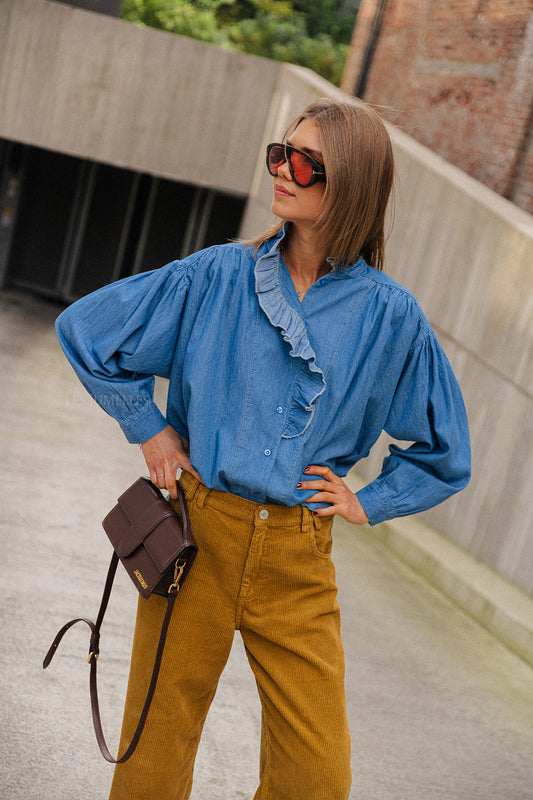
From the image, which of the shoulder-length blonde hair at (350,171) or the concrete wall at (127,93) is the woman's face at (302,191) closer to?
the shoulder-length blonde hair at (350,171)

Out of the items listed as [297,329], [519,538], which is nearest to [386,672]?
[519,538]

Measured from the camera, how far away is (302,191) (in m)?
1.98

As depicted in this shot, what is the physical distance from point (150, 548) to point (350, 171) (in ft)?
3.10

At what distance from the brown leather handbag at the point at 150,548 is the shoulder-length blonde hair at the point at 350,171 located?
69cm

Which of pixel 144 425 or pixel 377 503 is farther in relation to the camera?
pixel 377 503

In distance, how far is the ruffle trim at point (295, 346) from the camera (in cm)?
195

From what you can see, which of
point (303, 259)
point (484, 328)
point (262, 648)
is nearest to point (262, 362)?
point (303, 259)

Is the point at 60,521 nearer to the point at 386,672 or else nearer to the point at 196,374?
the point at 386,672

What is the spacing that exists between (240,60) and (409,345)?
871cm

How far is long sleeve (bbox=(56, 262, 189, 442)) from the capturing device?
6.71 ft

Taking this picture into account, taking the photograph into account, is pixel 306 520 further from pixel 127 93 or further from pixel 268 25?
pixel 268 25

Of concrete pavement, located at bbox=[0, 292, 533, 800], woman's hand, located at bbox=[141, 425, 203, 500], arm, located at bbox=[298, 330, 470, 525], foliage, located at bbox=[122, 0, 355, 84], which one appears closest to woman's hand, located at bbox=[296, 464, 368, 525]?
arm, located at bbox=[298, 330, 470, 525]

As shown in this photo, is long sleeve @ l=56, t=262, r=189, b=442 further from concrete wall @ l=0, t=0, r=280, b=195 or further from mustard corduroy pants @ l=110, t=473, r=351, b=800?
concrete wall @ l=0, t=0, r=280, b=195

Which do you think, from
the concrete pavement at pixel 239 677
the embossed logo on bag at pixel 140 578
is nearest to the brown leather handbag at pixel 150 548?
the embossed logo on bag at pixel 140 578
